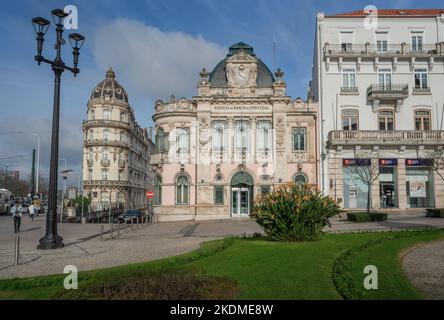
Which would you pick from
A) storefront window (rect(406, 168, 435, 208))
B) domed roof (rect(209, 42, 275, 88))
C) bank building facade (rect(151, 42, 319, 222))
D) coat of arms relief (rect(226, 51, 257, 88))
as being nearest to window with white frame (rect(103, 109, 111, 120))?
bank building facade (rect(151, 42, 319, 222))

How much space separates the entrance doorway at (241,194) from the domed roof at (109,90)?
40.2m

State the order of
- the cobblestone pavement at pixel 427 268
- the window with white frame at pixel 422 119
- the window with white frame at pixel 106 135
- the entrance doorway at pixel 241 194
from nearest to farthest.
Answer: the cobblestone pavement at pixel 427 268 < the window with white frame at pixel 422 119 < the entrance doorway at pixel 241 194 < the window with white frame at pixel 106 135

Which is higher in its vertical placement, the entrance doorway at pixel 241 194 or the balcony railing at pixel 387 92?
the balcony railing at pixel 387 92

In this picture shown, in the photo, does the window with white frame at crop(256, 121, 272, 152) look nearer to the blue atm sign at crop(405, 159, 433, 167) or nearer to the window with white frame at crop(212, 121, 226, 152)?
the window with white frame at crop(212, 121, 226, 152)

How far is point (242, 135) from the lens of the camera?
118ft

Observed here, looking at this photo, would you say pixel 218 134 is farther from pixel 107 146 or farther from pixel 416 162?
pixel 107 146

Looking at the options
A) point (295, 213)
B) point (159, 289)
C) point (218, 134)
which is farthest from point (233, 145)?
point (159, 289)

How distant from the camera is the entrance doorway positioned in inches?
1399

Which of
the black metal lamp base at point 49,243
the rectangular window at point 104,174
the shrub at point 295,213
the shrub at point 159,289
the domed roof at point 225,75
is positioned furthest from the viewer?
the rectangular window at point 104,174

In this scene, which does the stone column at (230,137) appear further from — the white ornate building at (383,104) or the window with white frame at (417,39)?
the window with white frame at (417,39)

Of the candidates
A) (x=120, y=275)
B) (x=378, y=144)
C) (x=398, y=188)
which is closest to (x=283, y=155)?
(x=378, y=144)

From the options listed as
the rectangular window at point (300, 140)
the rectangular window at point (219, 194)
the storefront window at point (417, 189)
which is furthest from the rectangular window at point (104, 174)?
the storefront window at point (417, 189)

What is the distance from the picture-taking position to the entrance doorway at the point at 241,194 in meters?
35.5
